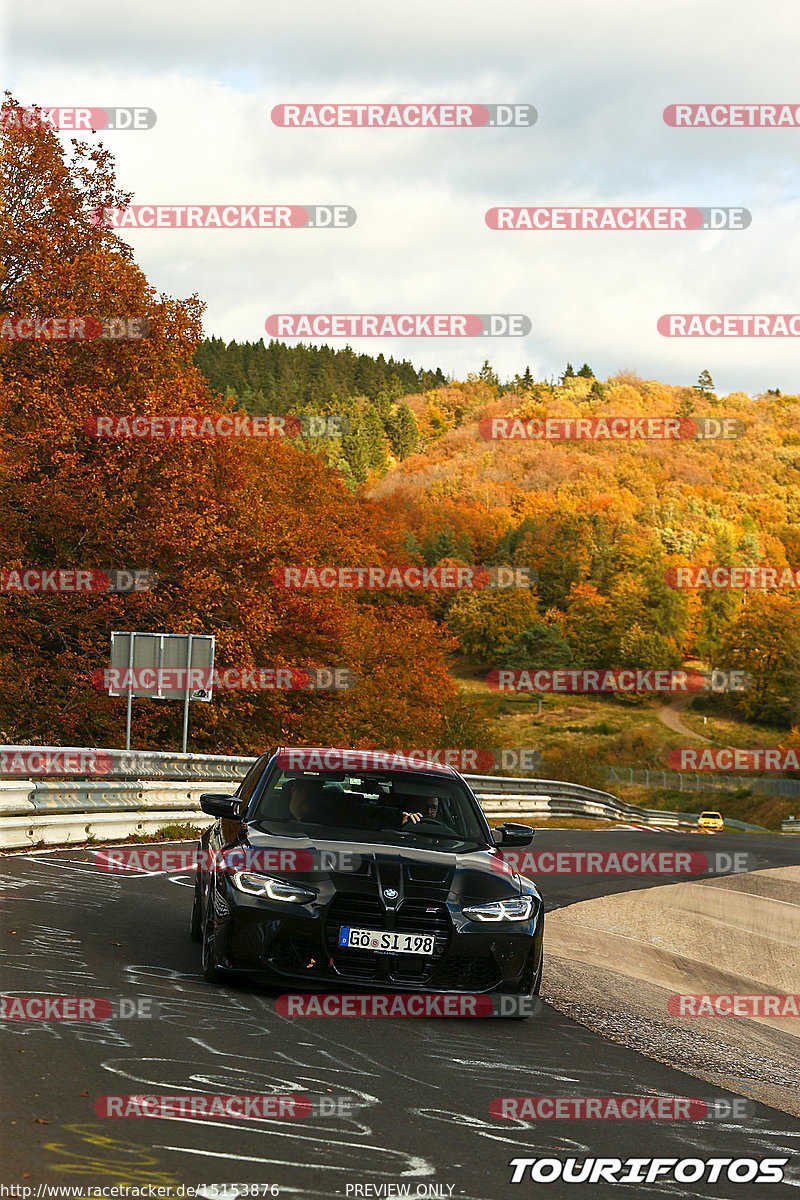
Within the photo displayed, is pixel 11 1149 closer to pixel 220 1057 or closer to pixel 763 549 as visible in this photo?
pixel 220 1057

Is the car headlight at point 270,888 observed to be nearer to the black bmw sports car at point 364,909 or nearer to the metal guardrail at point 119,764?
the black bmw sports car at point 364,909

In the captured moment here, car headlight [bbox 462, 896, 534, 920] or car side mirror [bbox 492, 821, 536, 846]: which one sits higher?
car side mirror [bbox 492, 821, 536, 846]

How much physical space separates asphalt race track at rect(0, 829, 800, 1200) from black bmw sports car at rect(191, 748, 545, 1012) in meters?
0.25

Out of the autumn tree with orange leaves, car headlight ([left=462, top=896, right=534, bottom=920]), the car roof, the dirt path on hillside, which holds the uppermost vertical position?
the autumn tree with orange leaves

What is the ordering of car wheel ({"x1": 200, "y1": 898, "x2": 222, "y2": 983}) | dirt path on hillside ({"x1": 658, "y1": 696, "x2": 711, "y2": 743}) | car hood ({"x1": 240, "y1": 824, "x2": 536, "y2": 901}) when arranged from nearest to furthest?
1. car hood ({"x1": 240, "y1": 824, "x2": 536, "y2": 901})
2. car wheel ({"x1": 200, "y1": 898, "x2": 222, "y2": 983})
3. dirt path on hillside ({"x1": 658, "y1": 696, "x2": 711, "y2": 743})

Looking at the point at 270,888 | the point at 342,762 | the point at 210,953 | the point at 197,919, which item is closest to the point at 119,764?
the point at 197,919

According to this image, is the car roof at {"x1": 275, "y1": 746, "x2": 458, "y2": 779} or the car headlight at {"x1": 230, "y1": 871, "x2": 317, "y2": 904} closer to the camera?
the car headlight at {"x1": 230, "y1": 871, "x2": 317, "y2": 904}

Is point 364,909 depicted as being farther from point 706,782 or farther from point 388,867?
point 706,782

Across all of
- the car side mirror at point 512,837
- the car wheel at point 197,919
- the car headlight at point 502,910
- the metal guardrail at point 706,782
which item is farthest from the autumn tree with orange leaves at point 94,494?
the metal guardrail at point 706,782

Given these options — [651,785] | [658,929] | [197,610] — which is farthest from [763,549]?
[658,929]

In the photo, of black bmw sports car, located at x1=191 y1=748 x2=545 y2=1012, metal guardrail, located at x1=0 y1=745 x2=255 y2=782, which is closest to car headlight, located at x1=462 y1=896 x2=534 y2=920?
black bmw sports car, located at x1=191 y1=748 x2=545 y2=1012

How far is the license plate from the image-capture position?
757 cm

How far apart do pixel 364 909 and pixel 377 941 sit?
18cm

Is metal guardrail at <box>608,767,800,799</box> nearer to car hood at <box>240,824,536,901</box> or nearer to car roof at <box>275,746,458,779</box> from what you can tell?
car roof at <box>275,746,458,779</box>
